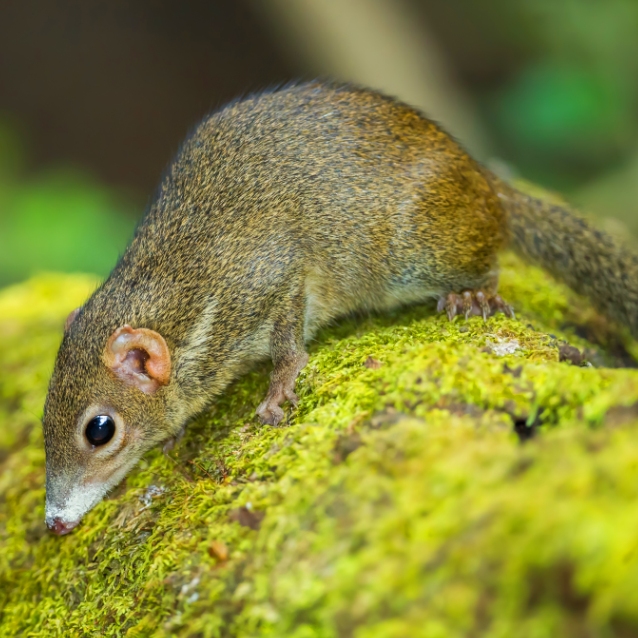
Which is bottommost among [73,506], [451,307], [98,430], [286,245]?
[73,506]

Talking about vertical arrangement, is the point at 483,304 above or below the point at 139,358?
above

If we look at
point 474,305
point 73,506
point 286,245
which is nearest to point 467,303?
point 474,305

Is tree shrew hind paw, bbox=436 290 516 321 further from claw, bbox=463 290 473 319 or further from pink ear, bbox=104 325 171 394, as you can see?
pink ear, bbox=104 325 171 394

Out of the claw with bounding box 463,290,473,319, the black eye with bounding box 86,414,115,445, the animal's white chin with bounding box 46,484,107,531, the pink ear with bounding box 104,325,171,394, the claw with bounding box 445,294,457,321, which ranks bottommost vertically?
the animal's white chin with bounding box 46,484,107,531

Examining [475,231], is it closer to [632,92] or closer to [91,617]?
[91,617]

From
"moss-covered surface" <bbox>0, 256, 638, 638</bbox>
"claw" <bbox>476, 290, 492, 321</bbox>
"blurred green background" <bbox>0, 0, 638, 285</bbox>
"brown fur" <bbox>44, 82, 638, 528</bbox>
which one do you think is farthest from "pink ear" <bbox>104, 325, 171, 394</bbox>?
"blurred green background" <bbox>0, 0, 638, 285</bbox>

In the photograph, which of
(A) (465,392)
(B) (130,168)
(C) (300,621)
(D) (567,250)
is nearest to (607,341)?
(D) (567,250)

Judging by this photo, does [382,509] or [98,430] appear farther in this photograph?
[98,430]

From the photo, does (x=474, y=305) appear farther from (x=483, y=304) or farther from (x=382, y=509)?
(x=382, y=509)
